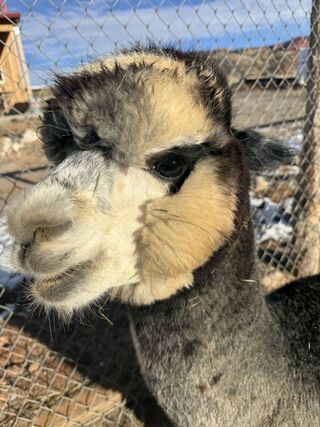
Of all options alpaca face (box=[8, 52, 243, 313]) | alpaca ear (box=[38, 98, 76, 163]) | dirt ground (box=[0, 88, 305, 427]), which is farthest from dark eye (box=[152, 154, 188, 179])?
dirt ground (box=[0, 88, 305, 427])

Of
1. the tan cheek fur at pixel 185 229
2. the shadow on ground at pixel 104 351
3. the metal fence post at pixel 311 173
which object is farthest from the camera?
the metal fence post at pixel 311 173

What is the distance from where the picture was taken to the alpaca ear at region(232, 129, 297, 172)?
78.4 inches

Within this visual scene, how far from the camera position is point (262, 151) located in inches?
79.7

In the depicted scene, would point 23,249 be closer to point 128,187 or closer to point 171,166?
point 128,187

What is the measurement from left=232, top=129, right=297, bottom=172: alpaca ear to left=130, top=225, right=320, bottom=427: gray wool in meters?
0.34

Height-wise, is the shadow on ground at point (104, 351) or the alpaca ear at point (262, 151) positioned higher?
the alpaca ear at point (262, 151)

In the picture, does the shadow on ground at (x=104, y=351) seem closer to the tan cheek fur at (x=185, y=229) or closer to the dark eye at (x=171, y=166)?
the tan cheek fur at (x=185, y=229)

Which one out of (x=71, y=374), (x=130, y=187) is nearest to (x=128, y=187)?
(x=130, y=187)

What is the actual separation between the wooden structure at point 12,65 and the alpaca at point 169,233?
103 centimetres

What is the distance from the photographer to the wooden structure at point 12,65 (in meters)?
2.63

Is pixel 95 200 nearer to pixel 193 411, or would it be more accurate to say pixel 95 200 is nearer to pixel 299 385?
pixel 193 411

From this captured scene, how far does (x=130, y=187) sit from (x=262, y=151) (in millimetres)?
799

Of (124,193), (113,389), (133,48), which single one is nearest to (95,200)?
(124,193)

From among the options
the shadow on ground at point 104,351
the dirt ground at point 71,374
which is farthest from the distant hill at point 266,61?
the shadow on ground at point 104,351
